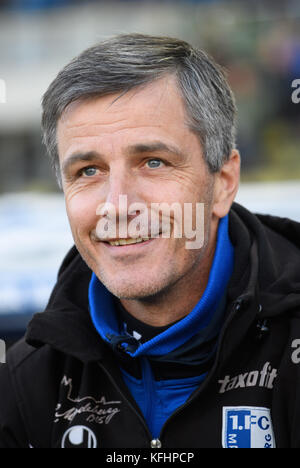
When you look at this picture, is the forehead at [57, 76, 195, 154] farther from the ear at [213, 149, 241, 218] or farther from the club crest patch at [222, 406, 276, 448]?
the club crest patch at [222, 406, 276, 448]

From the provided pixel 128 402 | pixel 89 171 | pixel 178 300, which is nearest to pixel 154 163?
pixel 89 171

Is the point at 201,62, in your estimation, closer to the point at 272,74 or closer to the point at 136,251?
the point at 136,251

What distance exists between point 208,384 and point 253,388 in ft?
0.48

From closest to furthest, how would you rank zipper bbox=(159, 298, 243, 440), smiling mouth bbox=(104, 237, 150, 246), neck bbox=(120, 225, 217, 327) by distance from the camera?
zipper bbox=(159, 298, 243, 440), smiling mouth bbox=(104, 237, 150, 246), neck bbox=(120, 225, 217, 327)

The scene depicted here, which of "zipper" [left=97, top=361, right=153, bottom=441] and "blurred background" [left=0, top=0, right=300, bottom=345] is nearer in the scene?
"zipper" [left=97, top=361, right=153, bottom=441]

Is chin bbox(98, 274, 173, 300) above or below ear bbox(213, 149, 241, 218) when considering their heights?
below

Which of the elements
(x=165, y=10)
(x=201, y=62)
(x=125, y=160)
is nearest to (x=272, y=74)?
(x=165, y=10)

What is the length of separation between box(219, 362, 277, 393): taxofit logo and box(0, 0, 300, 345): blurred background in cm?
232

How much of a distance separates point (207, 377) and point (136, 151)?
0.70m

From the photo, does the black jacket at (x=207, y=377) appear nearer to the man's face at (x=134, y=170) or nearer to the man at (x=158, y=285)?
the man at (x=158, y=285)

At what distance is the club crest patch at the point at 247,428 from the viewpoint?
1775mm

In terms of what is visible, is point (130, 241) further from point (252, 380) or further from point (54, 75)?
point (54, 75)

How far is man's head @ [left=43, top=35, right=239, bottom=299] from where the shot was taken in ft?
→ 5.83
